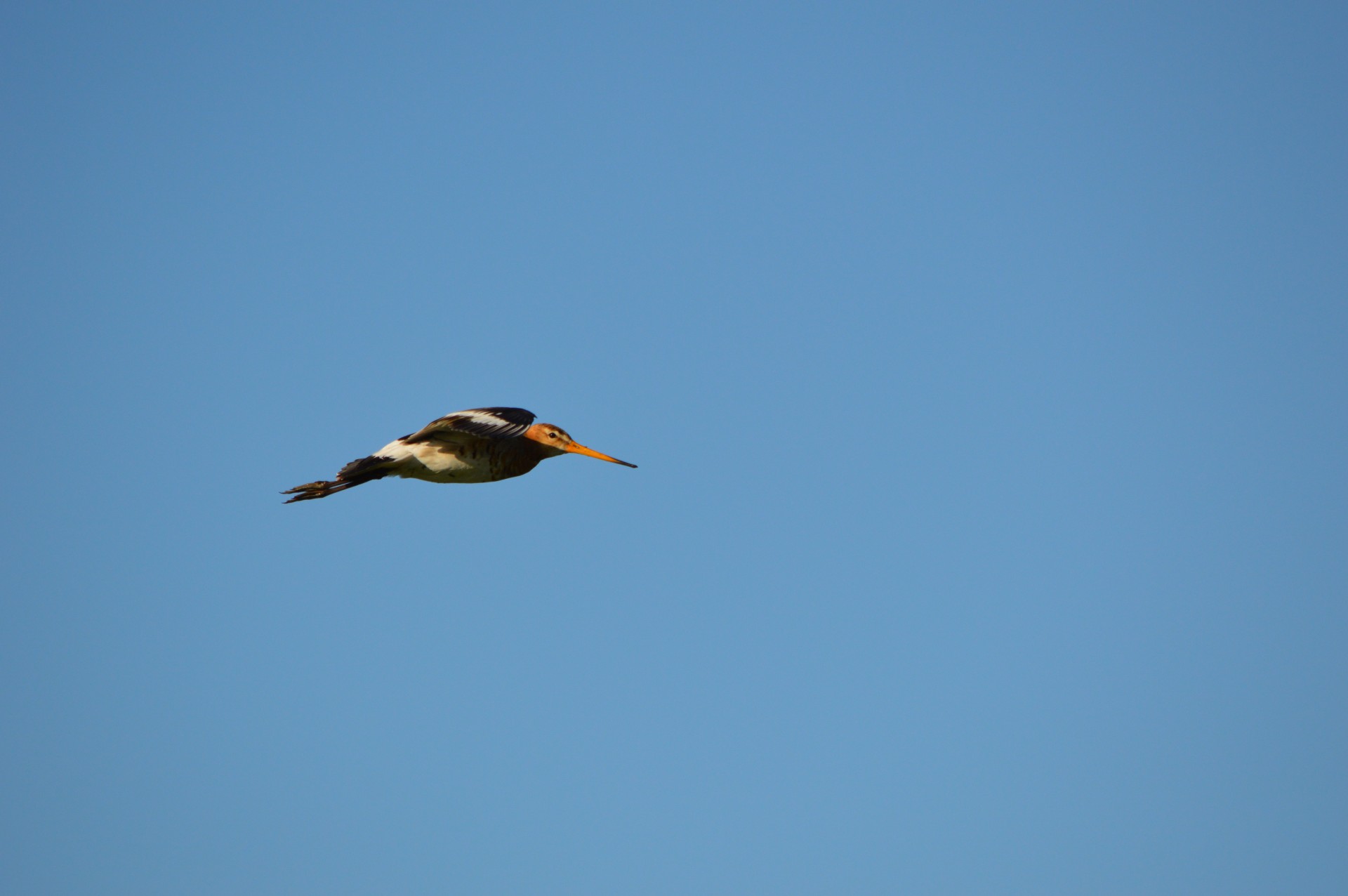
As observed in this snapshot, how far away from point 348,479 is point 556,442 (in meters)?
2.47

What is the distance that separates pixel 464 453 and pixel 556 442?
1225 mm

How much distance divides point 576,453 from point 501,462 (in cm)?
94

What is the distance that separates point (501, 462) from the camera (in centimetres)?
1795

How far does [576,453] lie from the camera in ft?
60.2

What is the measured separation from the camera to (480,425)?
16.7 metres

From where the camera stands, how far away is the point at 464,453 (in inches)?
694

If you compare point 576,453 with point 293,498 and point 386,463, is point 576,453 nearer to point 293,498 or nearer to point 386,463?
point 386,463

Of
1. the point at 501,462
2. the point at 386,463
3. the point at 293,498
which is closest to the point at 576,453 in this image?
the point at 501,462

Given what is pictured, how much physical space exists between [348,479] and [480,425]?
7.21ft

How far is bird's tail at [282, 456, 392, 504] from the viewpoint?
17812 millimetres

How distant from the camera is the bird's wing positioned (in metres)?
16.6

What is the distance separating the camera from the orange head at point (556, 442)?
59.9ft

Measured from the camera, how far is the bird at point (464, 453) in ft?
55.6

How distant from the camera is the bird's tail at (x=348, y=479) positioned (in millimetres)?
17812
